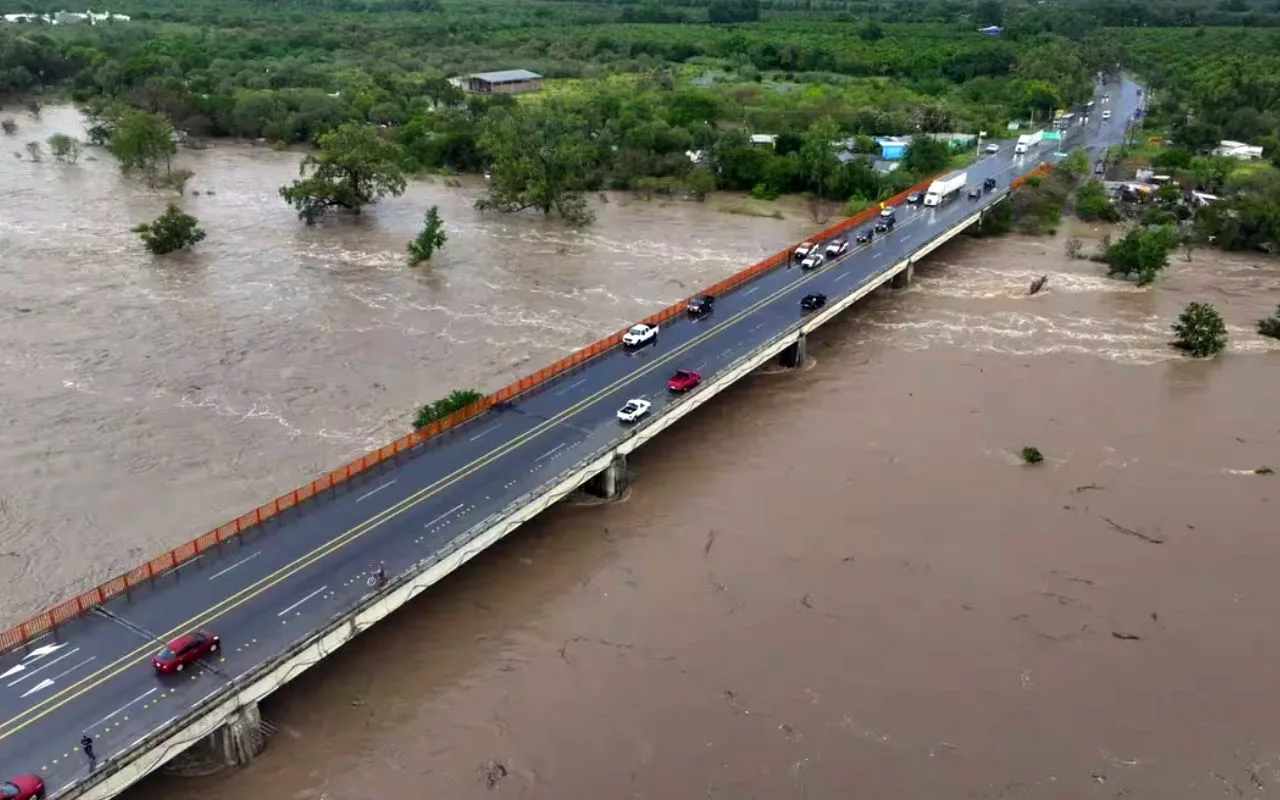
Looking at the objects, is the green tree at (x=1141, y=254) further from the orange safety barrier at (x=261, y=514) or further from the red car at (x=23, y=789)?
the red car at (x=23, y=789)

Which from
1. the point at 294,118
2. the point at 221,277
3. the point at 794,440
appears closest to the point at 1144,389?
the point at 794,440

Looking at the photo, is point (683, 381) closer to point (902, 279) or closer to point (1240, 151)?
point (902, 279)

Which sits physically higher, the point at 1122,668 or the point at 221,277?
the point at 221,277

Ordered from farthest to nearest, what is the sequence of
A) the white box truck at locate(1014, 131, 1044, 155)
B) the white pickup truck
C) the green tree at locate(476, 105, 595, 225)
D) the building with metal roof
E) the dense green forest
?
1. the building with metal roof
2. the white box truck at locate(1014, 131, 1044, 155)
3. the dense green forest
4. the green tree at locate(476, 105, 595, 225)
5. the white pickup truck

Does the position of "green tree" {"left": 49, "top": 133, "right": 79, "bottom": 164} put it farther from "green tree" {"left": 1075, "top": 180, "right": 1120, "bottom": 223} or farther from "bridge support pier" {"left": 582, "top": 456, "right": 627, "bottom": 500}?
"green tree" {"left": 1075, "top": 180, "right": 1120, "bottom": 223}

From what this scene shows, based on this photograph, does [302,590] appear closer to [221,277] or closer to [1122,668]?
[1122,668]

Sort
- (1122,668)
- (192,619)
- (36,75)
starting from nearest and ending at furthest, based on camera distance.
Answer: (192,619) → (1122,668) → (36,75)

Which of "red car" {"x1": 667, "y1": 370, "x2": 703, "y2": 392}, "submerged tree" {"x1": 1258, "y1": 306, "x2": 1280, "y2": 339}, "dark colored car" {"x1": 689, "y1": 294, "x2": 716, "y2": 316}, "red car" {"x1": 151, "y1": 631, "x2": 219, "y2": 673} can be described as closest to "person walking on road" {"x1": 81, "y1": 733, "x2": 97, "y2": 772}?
"red car" {"x1": 151, "y1": 631, "x2": 219, "y2": 673}
